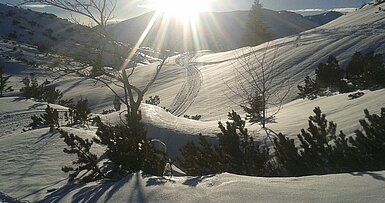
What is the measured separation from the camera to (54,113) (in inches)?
414

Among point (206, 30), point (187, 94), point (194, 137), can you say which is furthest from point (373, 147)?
point (206, 30)

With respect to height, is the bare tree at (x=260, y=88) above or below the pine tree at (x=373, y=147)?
above

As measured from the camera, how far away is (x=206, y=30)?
314 feet

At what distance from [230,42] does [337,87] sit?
71274 millimetres

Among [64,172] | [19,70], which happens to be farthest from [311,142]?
[19,70]

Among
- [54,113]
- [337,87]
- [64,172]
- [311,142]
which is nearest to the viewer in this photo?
[311,142]

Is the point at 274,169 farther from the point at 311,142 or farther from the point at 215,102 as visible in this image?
the point at 215,102

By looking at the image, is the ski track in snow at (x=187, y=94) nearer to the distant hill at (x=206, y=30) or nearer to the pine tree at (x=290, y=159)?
the pine tree at (x=290, y=159)

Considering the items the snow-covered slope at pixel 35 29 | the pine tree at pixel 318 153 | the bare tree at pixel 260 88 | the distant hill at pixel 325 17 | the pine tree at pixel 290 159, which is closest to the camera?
the pine tree at pixel 318 153

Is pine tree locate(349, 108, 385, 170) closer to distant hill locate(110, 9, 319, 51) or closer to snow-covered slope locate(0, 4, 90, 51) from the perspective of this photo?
snow-covered slope locate(0, 4, 90, 51)

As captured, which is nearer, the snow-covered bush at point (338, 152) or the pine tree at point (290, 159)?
the snow-covered bush at point (338, 152)

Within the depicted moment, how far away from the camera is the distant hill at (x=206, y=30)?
82.1 metres

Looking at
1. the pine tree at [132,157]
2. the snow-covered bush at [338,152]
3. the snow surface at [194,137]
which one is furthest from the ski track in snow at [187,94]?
the snow-covered bush at [338,152]

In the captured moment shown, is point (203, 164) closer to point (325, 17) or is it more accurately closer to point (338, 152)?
point (338, 152)
